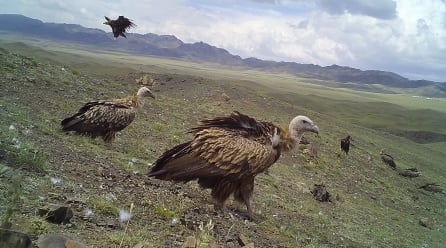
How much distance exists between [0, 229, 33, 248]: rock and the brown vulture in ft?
29.9

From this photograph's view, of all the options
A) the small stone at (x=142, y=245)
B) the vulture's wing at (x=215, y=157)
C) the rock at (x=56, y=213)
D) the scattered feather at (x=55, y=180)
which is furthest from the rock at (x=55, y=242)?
the vulture's wing at (x=215, y=157)

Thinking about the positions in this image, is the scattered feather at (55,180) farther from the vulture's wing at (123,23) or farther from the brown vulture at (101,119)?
the vulture's wing at (123,23)

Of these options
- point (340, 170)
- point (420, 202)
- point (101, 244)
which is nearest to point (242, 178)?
point (101, 244)

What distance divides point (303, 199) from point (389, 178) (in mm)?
13446

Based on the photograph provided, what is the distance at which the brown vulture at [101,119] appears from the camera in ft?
39.6

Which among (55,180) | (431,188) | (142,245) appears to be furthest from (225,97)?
(142,245)

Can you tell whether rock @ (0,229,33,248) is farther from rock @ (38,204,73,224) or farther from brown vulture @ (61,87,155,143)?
brown vulture @ (61,87,155,143)

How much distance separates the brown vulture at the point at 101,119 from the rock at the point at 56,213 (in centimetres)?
Answer: 734

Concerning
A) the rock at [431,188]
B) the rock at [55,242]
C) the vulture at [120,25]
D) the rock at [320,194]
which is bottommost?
the rock at [431,188]

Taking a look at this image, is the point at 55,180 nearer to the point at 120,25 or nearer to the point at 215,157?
the point at 215,157

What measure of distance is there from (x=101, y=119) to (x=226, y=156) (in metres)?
5.58

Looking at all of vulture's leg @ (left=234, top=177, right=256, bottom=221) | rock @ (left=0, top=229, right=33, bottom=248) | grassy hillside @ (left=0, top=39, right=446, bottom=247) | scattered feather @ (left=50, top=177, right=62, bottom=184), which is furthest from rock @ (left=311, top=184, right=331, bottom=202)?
rock @ (left=0, top=229, right=33, bottom=248)

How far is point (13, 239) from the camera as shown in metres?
3.16

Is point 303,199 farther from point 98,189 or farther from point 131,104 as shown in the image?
point 98,189
